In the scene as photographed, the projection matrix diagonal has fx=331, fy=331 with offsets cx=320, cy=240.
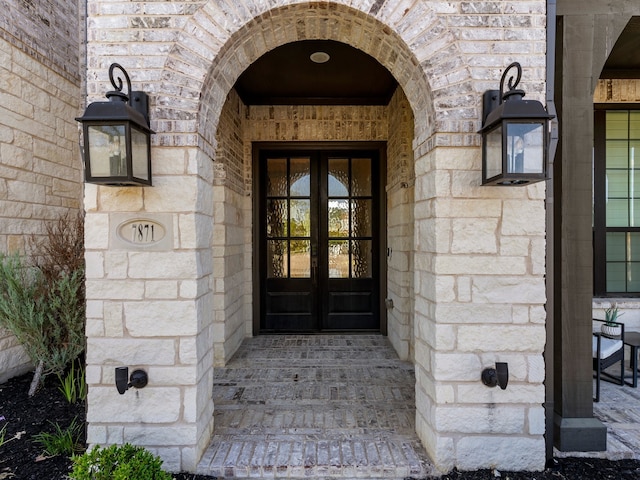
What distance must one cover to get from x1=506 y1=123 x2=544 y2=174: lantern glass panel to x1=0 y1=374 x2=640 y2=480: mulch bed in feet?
5.72

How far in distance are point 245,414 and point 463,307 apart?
1.78 meters

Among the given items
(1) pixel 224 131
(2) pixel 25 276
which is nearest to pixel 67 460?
(2) pixel 25 276

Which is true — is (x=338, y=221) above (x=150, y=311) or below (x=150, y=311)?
above

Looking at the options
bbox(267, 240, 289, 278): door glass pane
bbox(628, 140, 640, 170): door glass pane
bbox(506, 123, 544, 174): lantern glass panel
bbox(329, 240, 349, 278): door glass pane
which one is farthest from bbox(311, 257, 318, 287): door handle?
bbox(628, 140, 640, 170): door glass pane

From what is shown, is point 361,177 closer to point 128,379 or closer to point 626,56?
point 626,56

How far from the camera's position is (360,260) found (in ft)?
14.9

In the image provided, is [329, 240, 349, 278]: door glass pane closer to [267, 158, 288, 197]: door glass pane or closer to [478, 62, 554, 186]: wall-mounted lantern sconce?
[267, 158, 288, 197]: door glass pane

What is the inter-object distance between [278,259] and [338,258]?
821 millimetres

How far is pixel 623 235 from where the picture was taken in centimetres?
388

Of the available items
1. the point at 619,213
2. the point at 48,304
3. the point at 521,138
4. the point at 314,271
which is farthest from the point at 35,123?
the point at 619,213

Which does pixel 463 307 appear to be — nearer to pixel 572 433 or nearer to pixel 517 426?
pixel 517 426

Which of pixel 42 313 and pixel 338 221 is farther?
pixel 338 221

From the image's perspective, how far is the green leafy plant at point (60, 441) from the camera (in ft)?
6.82

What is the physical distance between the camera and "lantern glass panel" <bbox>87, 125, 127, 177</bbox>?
1.71 meters
